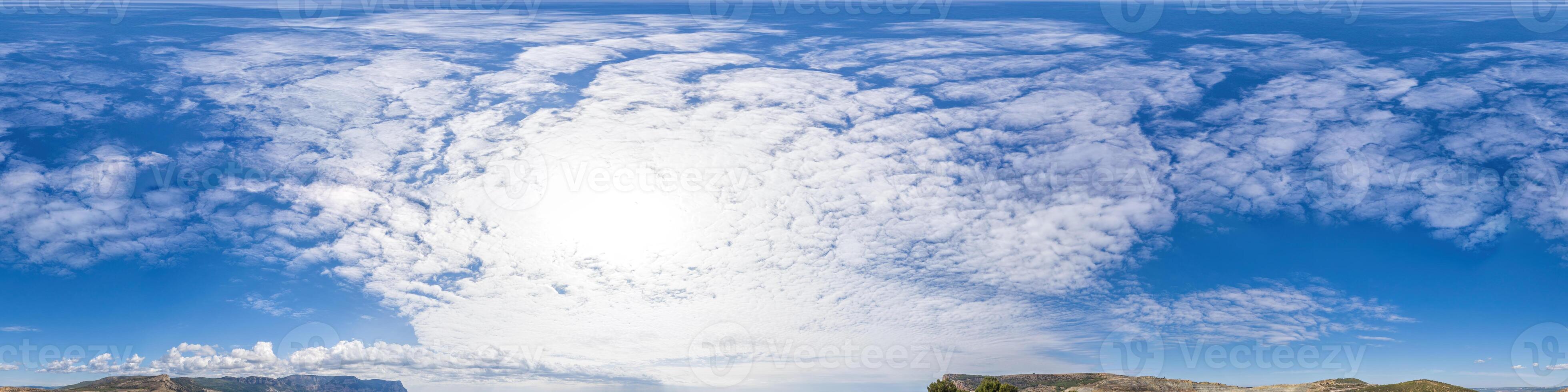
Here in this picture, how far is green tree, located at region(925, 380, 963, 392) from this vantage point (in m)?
164

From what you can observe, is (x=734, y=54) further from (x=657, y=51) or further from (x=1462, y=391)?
(x=1462, y=391)

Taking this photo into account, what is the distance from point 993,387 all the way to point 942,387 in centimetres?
982

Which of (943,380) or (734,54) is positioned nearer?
(943,380)

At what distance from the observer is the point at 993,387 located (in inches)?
6289

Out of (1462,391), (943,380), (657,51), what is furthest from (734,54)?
(1462,391)

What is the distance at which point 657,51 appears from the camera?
19250cm

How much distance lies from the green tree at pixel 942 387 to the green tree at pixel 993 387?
4.48 m

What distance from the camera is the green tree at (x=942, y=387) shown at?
164 m

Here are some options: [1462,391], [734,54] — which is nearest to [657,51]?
[734,54]

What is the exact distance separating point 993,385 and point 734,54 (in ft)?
268

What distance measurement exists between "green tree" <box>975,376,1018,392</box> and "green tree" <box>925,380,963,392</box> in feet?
14.7

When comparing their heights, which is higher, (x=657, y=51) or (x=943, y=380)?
(x=657, y=51)

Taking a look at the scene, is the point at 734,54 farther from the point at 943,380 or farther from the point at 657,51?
the point at 943,380

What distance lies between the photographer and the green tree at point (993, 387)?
159250 millimetres
